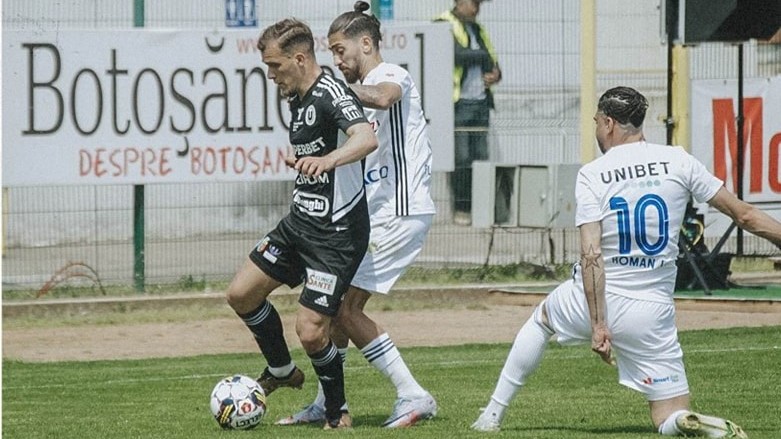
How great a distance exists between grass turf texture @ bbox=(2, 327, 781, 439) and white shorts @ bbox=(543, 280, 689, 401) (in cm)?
26

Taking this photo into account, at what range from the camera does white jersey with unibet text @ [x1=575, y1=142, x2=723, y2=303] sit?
7.62 meters

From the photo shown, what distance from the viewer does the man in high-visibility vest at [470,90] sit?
17.1 meters

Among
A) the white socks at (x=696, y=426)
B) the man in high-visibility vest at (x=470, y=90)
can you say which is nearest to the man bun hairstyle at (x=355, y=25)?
the white socks at (x=696, y=426)

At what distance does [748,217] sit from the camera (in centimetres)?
764

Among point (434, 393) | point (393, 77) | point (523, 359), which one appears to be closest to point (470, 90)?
point (434, 393)

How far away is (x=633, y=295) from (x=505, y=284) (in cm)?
900

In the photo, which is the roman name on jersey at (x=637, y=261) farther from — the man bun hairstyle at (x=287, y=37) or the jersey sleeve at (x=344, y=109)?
the man bun hairstyle at (x=287, y=37)

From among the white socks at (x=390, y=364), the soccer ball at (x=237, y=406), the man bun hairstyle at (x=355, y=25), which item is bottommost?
the soccer ball at (x=237, y=406)

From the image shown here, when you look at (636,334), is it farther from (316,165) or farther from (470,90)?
(470,90)

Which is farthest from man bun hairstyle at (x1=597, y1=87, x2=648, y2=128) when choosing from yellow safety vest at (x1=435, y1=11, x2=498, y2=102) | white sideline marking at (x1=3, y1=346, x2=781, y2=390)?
yellow safety vest at (x1=435, y1=11, x2=498, y2=102)

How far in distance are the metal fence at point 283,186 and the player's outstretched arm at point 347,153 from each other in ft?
26.0

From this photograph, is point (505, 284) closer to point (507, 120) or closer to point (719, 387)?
point (507, 120)

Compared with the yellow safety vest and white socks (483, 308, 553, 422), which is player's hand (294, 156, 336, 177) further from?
the yellow safety vest

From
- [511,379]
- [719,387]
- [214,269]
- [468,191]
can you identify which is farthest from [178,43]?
[511,379]
